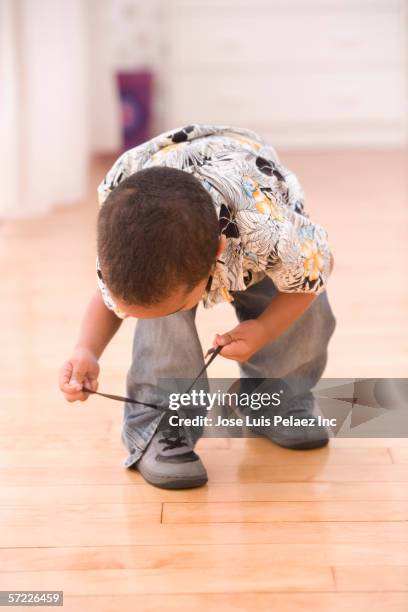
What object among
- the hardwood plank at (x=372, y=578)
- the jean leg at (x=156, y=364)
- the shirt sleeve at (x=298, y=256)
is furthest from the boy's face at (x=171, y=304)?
the hardwood plank at (x=372, y=578)

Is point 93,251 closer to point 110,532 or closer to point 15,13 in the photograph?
point 15,13

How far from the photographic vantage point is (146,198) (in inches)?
35.3

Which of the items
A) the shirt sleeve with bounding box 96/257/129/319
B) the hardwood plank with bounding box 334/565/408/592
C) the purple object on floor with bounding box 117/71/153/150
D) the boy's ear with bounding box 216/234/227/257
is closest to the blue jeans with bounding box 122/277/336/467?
the shirt sleeve with bounding box 96/257/129/319

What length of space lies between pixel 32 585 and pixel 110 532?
12 cm

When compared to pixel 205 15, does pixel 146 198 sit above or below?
above

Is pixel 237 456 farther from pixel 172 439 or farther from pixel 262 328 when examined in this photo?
pixel 262 328

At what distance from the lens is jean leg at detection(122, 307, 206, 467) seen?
1180 mm

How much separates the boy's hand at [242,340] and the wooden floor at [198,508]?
17 cm

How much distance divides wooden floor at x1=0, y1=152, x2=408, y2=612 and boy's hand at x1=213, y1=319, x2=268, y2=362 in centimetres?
17

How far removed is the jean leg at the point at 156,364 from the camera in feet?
3.87

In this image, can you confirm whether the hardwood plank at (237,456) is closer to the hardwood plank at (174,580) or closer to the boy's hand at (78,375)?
the boy's hand at (78,375)

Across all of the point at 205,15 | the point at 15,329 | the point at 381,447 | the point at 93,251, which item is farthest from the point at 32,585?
the point at 205,15

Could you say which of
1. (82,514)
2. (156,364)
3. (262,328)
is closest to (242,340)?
(262,328)

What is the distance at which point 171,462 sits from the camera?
1.14 meters
